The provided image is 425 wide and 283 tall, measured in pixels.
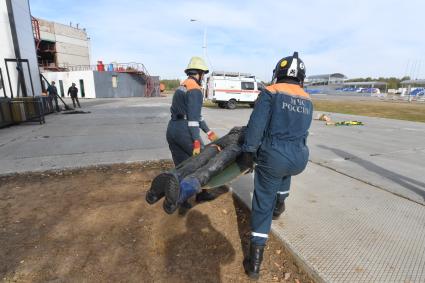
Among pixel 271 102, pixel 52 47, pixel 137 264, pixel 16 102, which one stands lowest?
pixel 137 264

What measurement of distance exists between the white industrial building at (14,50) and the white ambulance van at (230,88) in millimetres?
11176

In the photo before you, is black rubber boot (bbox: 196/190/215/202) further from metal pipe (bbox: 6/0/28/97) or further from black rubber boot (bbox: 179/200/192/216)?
metal pipe (bbox: 6/0/28/97)

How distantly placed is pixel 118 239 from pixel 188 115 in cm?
156

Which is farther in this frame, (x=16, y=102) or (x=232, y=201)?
(x=16, y=102)

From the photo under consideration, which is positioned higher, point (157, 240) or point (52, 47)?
point (52, 47)

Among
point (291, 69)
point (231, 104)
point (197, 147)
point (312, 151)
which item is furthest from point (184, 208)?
point (231, 104)

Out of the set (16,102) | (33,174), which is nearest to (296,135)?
(33,174)

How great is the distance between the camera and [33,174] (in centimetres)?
461

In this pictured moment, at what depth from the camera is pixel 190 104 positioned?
9.80 feet

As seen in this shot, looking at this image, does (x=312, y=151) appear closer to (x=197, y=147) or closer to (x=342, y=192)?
(x=342, y=192)

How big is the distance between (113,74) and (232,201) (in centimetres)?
3480

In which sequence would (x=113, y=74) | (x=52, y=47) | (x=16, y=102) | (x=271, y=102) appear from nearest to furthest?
(x=271, y=102) → (x=16, y=102) → (x=113, y=74) → (x=52, y=47)

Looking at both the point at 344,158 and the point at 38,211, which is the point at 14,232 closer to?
the point at 38,211

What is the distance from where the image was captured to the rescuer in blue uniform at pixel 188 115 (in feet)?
9.86
